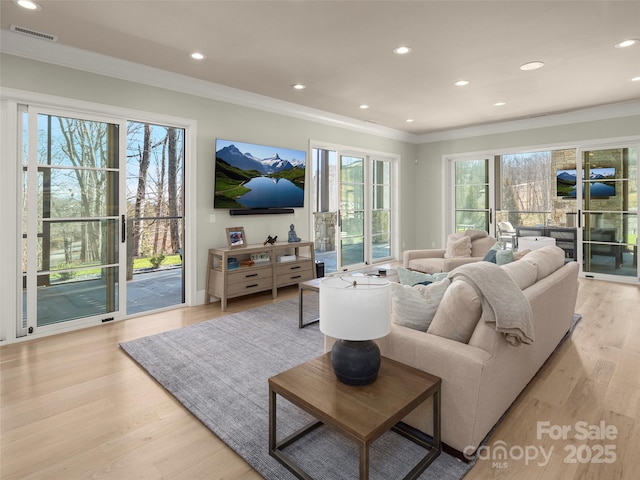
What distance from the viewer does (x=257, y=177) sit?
4.92 m

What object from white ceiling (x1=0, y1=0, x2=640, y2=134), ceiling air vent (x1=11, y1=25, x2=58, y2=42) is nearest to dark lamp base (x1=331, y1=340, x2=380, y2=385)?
white ceiling (x1=0, y1=0, x2=640, y2=134)

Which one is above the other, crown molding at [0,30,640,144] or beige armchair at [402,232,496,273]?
crown molding at [0,30,640,144]

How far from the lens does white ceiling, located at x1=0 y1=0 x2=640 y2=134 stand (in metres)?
2.70

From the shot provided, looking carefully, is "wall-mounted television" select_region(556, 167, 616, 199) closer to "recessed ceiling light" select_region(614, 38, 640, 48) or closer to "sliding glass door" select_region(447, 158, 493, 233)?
"sliding glass door" select_region(447, 158, 493, 233)

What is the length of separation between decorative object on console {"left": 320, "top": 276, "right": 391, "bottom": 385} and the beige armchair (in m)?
3.23

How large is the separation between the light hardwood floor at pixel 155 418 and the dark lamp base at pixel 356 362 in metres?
0.64

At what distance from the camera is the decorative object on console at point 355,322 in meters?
1.57

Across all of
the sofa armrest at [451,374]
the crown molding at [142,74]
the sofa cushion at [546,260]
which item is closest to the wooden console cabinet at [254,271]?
the crown molding at [142,74]

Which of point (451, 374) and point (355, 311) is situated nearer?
point (355, 311)

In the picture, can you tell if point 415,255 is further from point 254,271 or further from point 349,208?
point 254,271

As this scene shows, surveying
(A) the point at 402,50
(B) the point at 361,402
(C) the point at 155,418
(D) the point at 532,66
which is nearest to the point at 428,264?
(D) the point at 532,66

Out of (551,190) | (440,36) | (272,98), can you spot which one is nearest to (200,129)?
(272,98)

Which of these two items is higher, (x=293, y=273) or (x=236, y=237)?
(x=236, y=237)

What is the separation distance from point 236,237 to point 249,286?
642 mm
